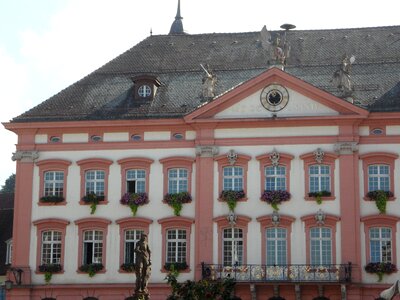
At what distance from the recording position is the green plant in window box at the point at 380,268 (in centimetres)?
4138

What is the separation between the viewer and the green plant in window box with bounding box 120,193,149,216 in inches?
1731

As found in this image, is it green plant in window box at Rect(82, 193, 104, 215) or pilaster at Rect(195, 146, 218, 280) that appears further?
green plant in window box at Rect(82, 193, 104, 215)

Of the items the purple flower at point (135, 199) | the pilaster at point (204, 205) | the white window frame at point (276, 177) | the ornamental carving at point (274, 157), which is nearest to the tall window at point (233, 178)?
the pilaster at point (204, 205)

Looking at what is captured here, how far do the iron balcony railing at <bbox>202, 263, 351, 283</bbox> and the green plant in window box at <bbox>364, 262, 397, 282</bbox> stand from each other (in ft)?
3.05

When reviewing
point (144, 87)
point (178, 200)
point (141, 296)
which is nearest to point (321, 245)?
point (178, 200)

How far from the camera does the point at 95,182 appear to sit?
44.9m

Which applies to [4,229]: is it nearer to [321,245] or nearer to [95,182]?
[95,182]

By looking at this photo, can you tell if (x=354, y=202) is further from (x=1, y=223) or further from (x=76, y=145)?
(x=1, y=223)

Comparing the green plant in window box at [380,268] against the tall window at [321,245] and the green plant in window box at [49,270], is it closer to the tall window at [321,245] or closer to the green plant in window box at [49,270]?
the tall window at [321,245]

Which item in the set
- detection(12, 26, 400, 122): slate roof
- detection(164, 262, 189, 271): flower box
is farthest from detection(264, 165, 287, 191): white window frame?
detection(164, 262, 189, 271): flower box

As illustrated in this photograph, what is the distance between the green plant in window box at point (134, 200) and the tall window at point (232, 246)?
13.4 ft

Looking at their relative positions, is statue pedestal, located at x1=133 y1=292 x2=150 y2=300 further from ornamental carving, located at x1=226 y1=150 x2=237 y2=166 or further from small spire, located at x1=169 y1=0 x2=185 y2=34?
small spire, located at x1=169 y1=0 x2=185 y2=34

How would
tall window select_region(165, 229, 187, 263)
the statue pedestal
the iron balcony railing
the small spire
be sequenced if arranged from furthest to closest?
the small spire
tall window select_region(165, 229, 187, 263)
the iron balcony railing
the statue pedestal

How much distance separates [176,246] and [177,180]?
10.2 feet
